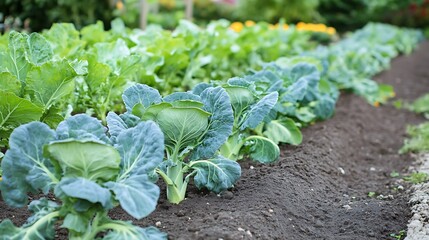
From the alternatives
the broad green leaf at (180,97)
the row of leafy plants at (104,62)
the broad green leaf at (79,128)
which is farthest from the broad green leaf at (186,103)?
the row of leafy plants at (104,62)

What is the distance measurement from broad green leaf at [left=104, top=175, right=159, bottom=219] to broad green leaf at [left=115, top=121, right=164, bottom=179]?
0.22 ft

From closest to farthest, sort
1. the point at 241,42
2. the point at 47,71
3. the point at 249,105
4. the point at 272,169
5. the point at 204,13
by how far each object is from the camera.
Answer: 1. the point at 47,71
2. the point at 249,105
3. the point at 272,169
4. the point at 241,42
5. the point at 204,13

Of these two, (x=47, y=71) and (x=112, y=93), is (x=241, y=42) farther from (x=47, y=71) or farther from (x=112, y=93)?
(x=47, y=71)

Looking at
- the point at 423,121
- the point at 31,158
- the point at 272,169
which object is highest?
the point at 31,158

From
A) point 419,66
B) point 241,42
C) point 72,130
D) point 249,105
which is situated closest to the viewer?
point 72,130

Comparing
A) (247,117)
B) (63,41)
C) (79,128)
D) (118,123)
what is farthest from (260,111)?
(63,41)

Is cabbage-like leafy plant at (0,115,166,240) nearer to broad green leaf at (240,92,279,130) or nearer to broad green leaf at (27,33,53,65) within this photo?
broad green leaf at (240,92,279,130)

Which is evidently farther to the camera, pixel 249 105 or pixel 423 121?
A: pixel 423 121

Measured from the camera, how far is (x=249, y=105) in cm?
377

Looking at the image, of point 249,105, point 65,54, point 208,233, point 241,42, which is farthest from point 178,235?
point 241,42

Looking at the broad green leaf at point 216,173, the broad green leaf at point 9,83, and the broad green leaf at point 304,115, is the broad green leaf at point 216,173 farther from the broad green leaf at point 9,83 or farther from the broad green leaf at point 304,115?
the broad green leaf at point 304,115

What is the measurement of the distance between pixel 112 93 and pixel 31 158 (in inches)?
71.8

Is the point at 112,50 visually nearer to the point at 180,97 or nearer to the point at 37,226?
the point at 180,97

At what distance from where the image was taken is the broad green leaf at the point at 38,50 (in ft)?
12.2
